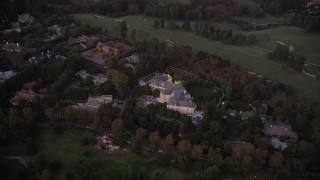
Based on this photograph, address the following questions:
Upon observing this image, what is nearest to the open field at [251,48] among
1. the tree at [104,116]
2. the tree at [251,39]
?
the tree at [251,39]

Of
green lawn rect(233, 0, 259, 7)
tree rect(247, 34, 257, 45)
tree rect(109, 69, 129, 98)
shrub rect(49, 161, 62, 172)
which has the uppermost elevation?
green lawn rect(233, 0, 259, 7)

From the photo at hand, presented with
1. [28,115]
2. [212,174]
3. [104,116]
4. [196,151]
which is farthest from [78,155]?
[212,174]

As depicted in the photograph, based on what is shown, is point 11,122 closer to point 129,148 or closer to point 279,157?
point 129,148

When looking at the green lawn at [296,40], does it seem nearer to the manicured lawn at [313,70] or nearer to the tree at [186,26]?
the manicured lawn at [313,70]

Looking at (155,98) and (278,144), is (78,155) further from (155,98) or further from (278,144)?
(278,144)

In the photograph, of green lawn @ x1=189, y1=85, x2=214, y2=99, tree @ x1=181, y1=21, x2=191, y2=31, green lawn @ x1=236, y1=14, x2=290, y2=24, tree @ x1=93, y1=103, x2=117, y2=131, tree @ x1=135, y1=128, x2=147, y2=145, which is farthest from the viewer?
green lawn @ x1=236, y1=14, x2=290, y2=24

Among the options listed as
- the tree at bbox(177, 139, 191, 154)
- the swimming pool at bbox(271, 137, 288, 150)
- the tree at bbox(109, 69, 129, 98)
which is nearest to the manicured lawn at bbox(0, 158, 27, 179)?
the tree at bbox(177, 139, 191, 154)

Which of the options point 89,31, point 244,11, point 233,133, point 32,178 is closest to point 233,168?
point 233,133

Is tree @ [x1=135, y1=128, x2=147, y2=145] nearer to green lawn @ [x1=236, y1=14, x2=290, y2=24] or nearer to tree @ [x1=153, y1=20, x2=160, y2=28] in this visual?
tree @ [x1=153, y1=20, x2=160, y2=28]
